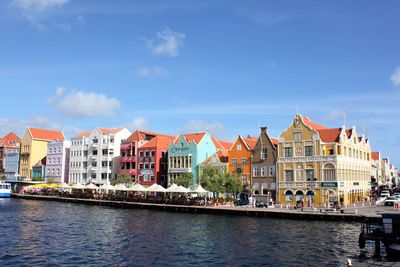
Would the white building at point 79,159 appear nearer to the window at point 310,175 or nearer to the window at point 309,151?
the window at point 309,151

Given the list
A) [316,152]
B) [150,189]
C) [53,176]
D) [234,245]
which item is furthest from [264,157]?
[53,176]

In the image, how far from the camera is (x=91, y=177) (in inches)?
5133

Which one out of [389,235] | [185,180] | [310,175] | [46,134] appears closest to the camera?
[389,235]

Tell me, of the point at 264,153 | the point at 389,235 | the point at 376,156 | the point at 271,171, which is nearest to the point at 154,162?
the point at 264,153

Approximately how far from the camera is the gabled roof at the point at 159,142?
113856mm

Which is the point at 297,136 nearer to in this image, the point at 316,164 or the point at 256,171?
the point at 316,164

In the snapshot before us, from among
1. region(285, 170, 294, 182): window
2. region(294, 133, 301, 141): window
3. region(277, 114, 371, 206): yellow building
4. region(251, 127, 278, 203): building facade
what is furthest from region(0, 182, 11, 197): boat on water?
region(294, 133, 301, 141): window

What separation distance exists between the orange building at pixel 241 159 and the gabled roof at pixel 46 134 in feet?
278

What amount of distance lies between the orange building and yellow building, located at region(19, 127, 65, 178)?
84.4m

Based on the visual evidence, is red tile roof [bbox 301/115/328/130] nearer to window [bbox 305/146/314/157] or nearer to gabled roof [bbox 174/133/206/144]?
window [bbox 305/146/314/157]

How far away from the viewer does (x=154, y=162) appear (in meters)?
113

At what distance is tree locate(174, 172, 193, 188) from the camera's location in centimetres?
9694

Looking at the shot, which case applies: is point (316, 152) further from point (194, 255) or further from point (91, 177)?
point (91, 177)

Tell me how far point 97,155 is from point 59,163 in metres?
20.5
